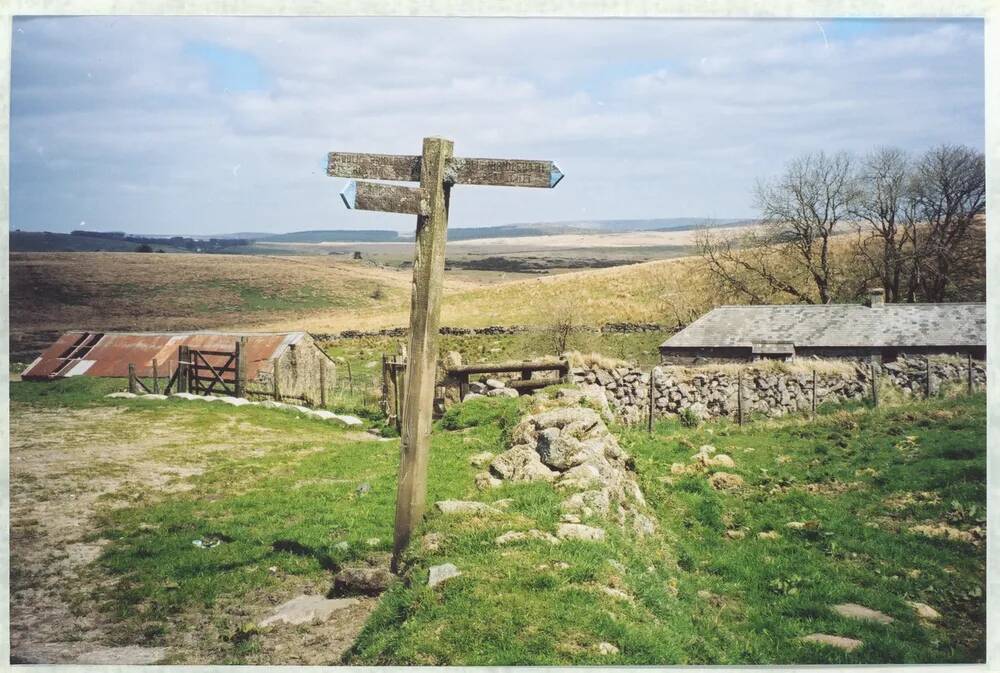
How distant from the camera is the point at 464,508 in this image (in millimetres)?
7812

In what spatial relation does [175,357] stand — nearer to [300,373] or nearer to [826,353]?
[300,373]

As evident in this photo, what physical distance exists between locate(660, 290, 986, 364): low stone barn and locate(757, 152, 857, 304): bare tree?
38.7 feet

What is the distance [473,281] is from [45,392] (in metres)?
60.7

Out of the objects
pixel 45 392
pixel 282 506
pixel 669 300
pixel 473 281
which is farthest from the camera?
pixel 473 281

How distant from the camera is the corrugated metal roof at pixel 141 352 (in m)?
27.2

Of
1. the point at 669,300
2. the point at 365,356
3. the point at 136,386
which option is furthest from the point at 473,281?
the point at 136,386

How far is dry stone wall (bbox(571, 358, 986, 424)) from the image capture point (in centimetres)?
2252

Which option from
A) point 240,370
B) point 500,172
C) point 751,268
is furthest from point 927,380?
point 751,268

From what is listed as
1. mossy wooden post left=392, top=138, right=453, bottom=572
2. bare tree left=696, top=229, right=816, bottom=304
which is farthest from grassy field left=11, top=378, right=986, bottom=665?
bare tree left=696, top=229, right=816, bottom=304

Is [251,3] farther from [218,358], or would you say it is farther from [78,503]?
[218,358]

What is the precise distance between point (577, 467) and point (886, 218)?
39172 millimetres

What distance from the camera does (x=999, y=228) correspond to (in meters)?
7.98

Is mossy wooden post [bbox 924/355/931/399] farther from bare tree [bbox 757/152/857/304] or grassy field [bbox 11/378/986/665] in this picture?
bare tree [bbox 757/152/857/304]

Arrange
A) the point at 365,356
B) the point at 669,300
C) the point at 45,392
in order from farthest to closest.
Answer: the point at 669,300 < the point at 365,356 < the point at 45,392
